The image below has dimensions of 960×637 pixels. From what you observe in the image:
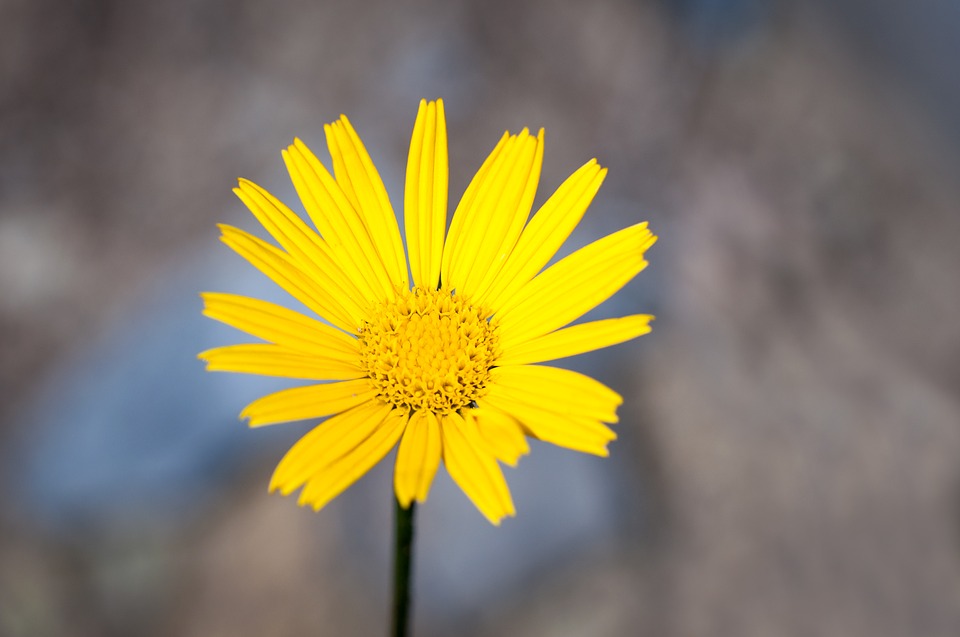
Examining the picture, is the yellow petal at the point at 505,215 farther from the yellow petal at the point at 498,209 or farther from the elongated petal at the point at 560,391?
the elongated petal at the point at 560,391

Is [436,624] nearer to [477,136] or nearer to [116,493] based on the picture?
[116,493]

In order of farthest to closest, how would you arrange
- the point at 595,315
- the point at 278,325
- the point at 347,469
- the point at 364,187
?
1. the point at 595,315
2. the point at 364,187
3. the point at 278,325
4. the point at 347,469

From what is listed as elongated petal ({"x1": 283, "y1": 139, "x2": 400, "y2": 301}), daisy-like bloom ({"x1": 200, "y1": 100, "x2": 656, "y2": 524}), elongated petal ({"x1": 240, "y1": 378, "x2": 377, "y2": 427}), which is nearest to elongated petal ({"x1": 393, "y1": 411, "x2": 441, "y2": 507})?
daisy-like bloom ({"x1": 200, "y1": 100, "x2": 656, "y2": 524})

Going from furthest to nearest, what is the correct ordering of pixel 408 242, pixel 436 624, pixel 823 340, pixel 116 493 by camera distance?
pixel 823 340 < pixel 116 493 < pixel 436 624 < pixel 408 242

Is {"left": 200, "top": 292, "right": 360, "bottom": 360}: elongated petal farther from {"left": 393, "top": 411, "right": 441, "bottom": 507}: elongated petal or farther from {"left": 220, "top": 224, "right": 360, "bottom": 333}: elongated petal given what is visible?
{"left": 393, "top": 411, "right": 441, "bottom": 507}: elongated petal

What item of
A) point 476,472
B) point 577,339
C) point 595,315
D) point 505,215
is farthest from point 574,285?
point 595,315

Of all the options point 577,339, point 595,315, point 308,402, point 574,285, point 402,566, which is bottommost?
point 402,566

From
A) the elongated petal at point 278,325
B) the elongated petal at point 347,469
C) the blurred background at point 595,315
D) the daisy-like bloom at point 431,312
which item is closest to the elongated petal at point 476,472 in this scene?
the daisy-like bloom at point 431,312

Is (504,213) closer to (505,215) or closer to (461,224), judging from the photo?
(505,215)

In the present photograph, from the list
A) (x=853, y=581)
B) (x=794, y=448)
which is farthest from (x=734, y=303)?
(x=853, y=581)
